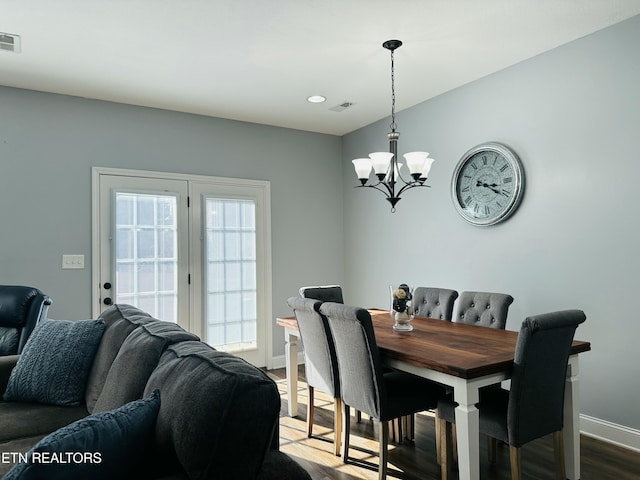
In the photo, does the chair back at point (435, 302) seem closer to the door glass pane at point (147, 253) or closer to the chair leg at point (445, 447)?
the chair leg at point (445, 447)

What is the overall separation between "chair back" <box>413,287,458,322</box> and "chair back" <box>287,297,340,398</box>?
105 cm

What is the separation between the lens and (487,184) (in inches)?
144

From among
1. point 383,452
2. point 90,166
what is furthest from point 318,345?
point 90,166

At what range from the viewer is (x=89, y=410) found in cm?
204

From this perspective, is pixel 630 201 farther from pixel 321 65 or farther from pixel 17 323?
pixel 17 323

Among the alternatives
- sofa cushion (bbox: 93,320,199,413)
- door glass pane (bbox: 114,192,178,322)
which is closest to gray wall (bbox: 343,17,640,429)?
door glass pane (bbox: 114,192,178,322)

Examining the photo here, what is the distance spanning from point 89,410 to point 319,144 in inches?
154

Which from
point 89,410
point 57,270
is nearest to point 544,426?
point 89,410

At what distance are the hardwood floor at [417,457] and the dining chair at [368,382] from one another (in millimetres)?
324

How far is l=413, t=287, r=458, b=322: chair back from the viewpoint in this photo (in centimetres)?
336

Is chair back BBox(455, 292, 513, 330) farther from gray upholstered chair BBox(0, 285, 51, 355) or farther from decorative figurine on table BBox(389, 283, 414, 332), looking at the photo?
gray upholstered chair BBox(0, 285, 51, 355)

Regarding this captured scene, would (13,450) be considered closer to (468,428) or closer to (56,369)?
(56,369)

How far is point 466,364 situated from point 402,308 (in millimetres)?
900

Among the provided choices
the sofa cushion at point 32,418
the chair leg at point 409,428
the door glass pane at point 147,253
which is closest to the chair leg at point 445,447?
the chair leg at point 409,428
